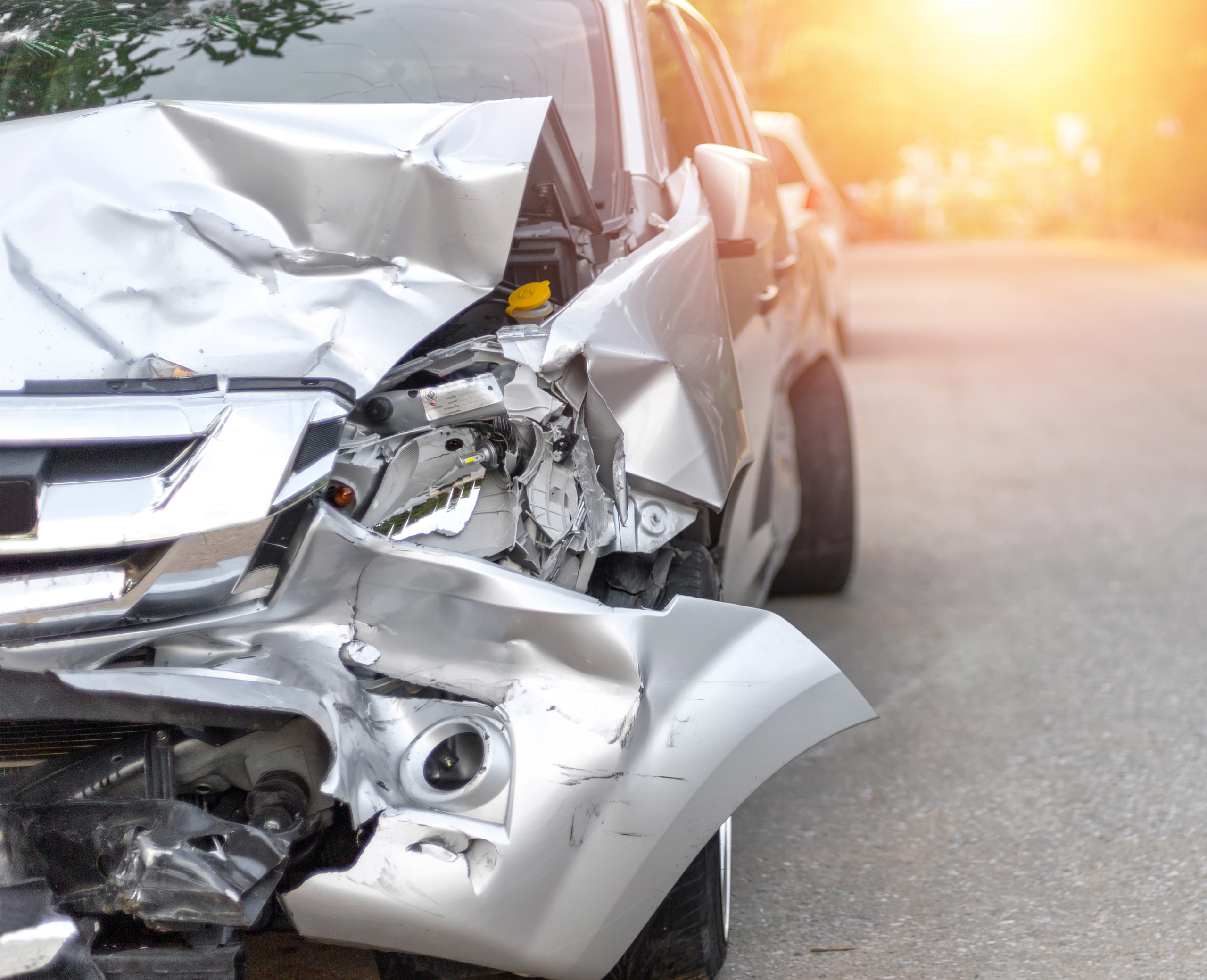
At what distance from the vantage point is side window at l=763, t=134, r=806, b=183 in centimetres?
899

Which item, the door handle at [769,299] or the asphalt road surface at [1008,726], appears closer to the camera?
the asphalt road surface at [1008,726]

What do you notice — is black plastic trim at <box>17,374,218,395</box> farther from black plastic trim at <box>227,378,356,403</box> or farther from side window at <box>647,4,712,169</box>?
side window at <box>647,4,712,169</box>

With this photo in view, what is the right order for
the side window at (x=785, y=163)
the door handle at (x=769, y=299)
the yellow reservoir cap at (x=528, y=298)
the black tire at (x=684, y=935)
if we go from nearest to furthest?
the black tire at (x=684, y=935) < the yellow reservoir cap at (x=528, y=298) < the door handle at (x=769, y=299) < the side window at (x=785, y=163)

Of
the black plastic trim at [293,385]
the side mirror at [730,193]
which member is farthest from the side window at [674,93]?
the black plastic trim at [293,385]

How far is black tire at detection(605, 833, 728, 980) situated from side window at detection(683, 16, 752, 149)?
8.07 feet

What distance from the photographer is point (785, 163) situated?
9273mm

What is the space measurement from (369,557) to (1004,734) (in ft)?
7.95

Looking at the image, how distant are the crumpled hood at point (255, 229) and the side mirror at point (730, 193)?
0.68 metres

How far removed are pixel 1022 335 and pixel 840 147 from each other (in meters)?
25.4

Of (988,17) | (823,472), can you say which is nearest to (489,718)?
(823,472)

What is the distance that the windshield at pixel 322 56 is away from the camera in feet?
10.2

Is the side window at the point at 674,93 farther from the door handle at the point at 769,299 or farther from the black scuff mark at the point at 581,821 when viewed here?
the black scuff mark at the point at 581,821

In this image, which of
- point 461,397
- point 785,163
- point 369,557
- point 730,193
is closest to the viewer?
point 369,557

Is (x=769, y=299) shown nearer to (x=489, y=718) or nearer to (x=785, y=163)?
(x=489, y=718)
